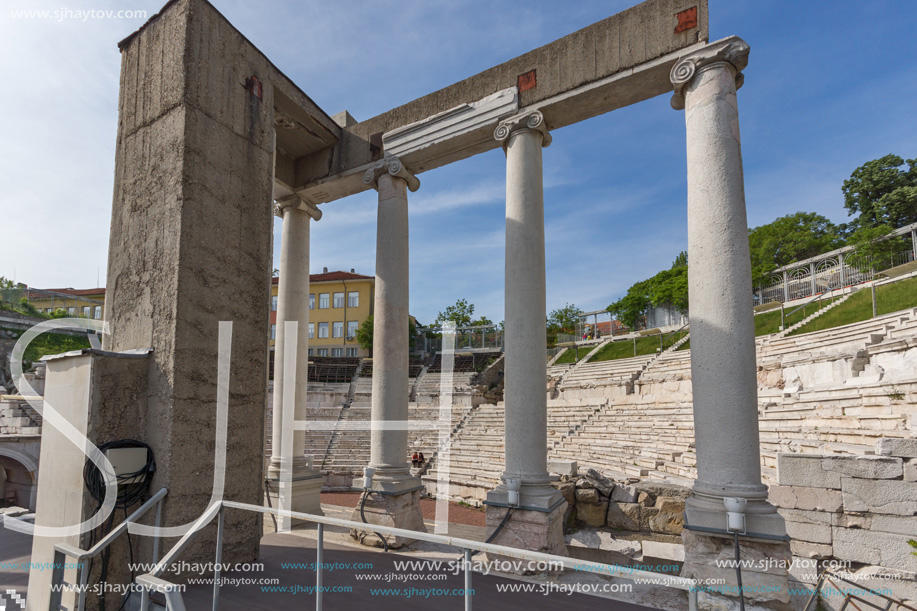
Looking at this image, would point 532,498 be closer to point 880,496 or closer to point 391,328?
point 391,328

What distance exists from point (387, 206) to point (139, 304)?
422cm

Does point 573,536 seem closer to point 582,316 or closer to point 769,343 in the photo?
point 769,343

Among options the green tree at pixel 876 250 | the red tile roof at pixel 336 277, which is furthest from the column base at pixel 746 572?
the red tile roof at pixel 336 277

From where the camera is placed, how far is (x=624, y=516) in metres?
7.69

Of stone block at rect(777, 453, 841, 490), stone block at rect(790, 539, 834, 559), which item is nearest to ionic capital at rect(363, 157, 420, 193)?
stone block at rect(777, 453, 841, 490)

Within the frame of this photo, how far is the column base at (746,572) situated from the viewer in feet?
14.4

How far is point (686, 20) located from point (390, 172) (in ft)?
16.0

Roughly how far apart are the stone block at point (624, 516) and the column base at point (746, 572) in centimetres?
297

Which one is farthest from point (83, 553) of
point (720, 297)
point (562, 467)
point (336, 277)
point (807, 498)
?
point (336, 277)

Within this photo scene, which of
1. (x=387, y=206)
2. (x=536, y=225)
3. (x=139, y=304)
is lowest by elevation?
(x=139, y=304)

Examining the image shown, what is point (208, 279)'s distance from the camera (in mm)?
5008

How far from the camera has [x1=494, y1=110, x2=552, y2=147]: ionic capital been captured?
6.93 m

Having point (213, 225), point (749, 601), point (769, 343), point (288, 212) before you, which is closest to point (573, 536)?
point (749, 601)

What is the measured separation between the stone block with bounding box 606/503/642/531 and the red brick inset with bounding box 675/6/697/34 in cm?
705
